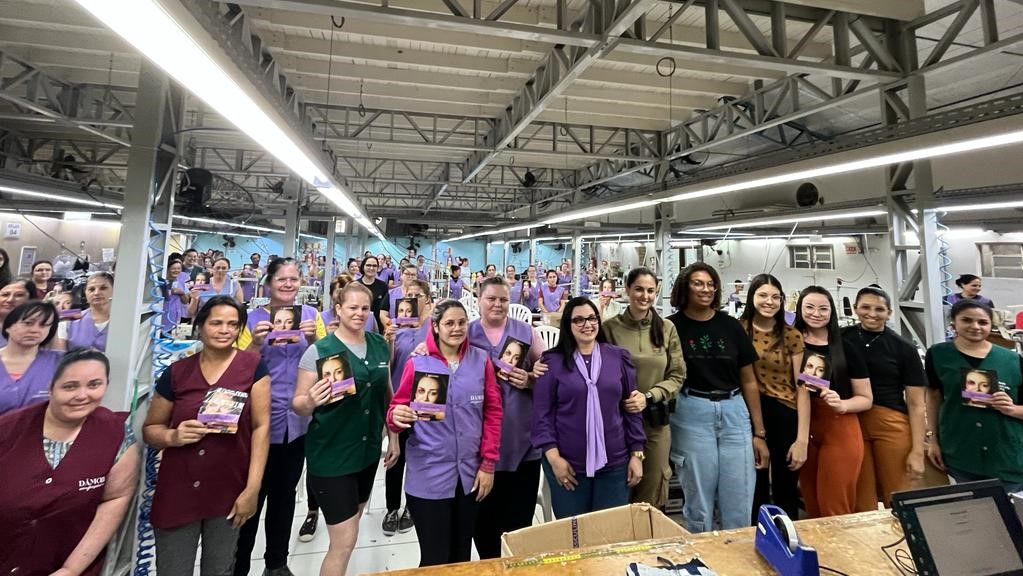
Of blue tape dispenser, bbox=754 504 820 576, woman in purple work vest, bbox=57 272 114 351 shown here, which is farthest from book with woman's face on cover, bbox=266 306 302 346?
blue tape dispenser, bbox=754 504 820 576

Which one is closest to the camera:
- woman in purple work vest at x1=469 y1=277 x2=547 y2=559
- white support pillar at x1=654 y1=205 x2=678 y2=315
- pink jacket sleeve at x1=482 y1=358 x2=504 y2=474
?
pink jacket sleeve at x1=482 y1=358 x2=504 y2=474

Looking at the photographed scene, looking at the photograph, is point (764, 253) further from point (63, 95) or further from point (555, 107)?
point (63, 95)

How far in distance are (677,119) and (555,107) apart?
1.97 meters

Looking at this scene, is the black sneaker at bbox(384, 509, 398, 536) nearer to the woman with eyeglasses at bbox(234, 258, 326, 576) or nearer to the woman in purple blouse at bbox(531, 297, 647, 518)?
the woman with eyeglasses at bbox(234, 258, 326, 576)

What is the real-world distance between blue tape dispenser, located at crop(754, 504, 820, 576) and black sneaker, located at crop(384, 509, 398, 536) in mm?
2435

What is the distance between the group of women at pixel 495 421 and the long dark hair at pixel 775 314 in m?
0.01

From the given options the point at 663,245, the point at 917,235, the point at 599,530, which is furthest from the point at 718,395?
the point at 663,245

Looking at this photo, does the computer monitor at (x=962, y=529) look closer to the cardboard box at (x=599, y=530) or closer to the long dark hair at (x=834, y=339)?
the cardboard box at (x=599, y=530)

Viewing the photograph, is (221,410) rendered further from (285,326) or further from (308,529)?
(308,529)

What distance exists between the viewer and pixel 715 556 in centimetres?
143

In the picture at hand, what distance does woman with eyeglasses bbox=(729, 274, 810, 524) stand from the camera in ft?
7.72

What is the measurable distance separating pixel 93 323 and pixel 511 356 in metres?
2.92

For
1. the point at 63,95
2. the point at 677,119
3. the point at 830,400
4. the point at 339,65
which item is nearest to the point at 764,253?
the point at 677,119

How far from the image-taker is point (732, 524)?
2.15 metres
